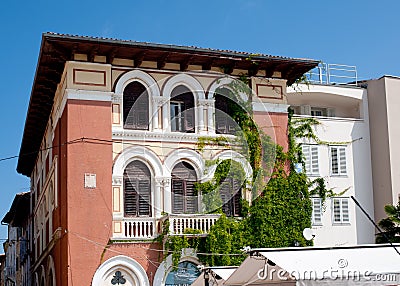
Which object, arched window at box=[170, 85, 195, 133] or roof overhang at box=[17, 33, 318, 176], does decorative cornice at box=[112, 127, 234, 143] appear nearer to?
arched window at box=[170, 85, 195, 133]

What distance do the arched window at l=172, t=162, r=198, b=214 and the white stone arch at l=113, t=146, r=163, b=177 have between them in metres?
Answer: 0.72

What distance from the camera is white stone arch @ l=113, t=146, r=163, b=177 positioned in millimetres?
25531

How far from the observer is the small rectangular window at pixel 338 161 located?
3250 cm

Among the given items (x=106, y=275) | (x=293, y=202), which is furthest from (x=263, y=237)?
(x=106, y=275)

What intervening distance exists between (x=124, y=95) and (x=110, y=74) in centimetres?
94

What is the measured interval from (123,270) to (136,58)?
7.39m

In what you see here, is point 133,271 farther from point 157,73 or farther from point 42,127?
point 42,127

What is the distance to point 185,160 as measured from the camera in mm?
26734

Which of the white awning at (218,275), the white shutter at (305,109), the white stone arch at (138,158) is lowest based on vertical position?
the white awning at (218,275)

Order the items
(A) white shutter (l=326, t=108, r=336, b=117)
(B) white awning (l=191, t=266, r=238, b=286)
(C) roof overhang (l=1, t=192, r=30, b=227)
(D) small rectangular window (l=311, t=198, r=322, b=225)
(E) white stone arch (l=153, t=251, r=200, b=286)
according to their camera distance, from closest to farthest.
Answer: (B) white awning (l=191, t=266, r=238, b=286), (E) white stone arch (l=153, t=251, r=200, b=286), (D) small rectangular window (l=311, t=198, r=322, b=225), (A) white shutter (l=326, t=108, r=336, b=117), (C) roof overhang (l=1, t=192, r=30, b=227)

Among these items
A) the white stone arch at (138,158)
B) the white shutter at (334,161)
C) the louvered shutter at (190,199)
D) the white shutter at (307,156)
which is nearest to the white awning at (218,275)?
the louvered shutter at (190,199)

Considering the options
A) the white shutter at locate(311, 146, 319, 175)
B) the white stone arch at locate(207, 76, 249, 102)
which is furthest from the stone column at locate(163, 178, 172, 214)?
the white shutter at locate(311, 146, 319, 175)

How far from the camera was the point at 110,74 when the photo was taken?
25797 mm

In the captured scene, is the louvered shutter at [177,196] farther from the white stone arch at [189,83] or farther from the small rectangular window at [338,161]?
the small rectangular window at [338,161]
